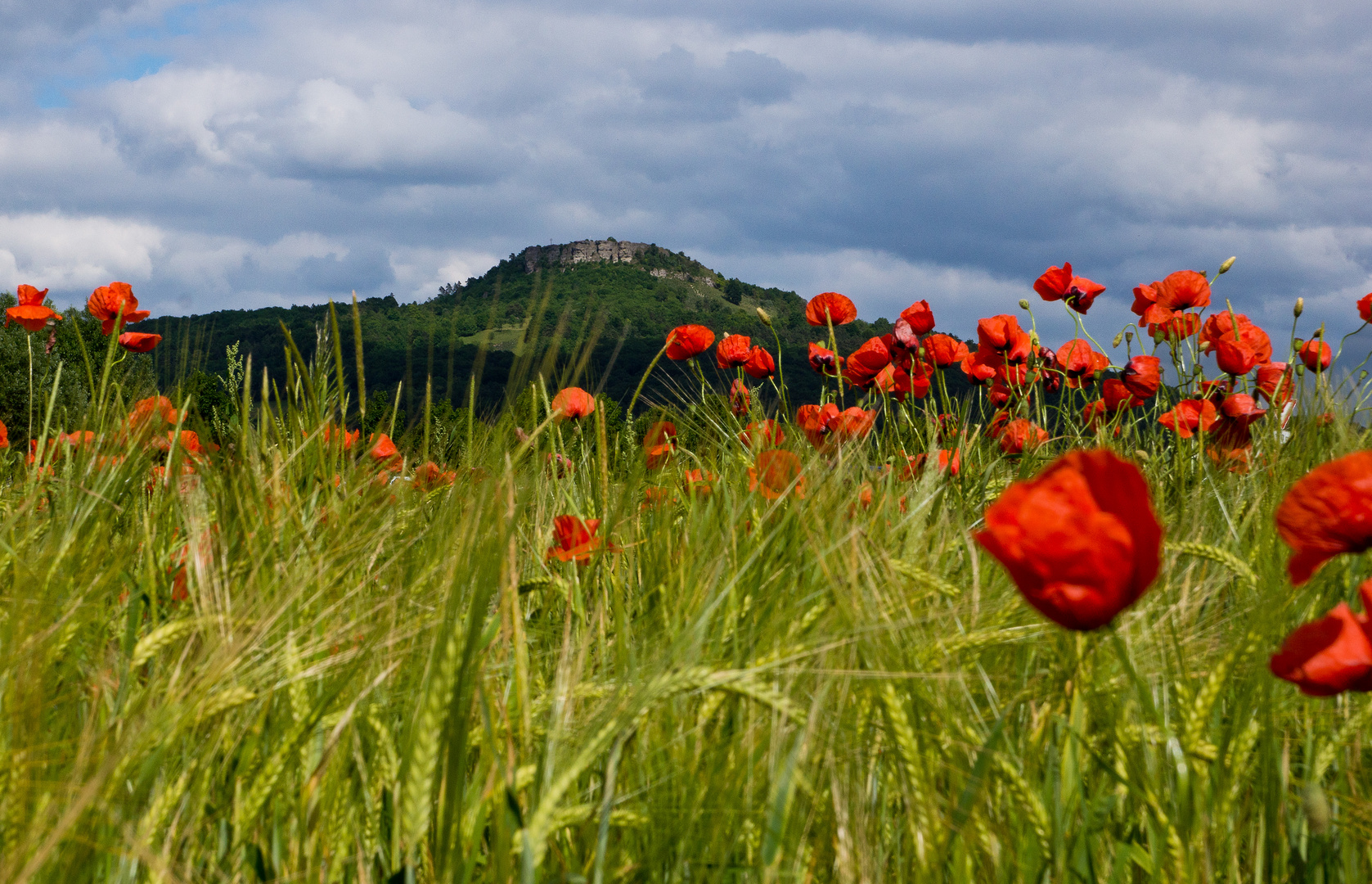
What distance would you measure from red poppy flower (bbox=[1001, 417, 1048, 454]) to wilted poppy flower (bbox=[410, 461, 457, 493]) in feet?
4.35

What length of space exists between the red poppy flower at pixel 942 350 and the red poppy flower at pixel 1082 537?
2329 millimetres

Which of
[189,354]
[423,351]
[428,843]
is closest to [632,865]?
[428,843]

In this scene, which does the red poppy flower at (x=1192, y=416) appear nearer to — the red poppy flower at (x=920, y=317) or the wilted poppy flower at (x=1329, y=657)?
the red poppy flower at (x=920, y=317)

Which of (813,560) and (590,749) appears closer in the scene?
(590,749)

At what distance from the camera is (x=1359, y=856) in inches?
33.3

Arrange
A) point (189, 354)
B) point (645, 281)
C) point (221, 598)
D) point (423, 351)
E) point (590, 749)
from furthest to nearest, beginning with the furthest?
1. point (645, 281)
2. point (189, 354)
3. point (423, 351)
4. point (221, 598)
5. point (590, 749)

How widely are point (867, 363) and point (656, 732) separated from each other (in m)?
1.85

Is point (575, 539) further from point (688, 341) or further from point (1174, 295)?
point (1174, 295)

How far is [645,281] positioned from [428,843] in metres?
66.0

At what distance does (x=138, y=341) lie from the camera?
247 centimetres

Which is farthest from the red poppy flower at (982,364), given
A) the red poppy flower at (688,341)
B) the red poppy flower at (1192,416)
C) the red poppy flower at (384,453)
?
the red poppy flower at (384,453)

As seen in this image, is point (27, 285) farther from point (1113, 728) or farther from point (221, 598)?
point (1113, 728)

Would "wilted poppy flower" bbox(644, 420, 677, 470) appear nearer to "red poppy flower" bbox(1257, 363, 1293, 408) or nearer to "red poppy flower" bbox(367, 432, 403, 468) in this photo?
"red poppy flower" bbox(367, 432, 403, 468)

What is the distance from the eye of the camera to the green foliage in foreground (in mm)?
682
